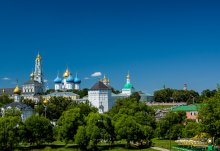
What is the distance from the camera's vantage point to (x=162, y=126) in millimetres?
59188

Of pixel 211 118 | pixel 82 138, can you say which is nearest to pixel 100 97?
pixel 82 138

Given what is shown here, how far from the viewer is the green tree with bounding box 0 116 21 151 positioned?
48494mm

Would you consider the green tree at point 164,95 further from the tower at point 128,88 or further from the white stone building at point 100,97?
the white stone building at point 100,97

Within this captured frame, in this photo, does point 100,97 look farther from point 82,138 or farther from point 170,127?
point 82,138

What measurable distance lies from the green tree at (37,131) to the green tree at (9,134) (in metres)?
1.61

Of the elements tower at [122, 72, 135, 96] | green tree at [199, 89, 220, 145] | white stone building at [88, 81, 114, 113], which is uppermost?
tower at [122, 72, 135, 96]

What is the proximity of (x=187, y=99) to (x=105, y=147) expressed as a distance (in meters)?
76.6

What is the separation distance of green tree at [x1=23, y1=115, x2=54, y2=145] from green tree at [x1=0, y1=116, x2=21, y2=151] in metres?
1.61

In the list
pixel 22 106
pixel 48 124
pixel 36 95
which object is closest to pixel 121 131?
pixel 48 124

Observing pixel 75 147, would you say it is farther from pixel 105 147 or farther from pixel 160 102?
pixel 160 102

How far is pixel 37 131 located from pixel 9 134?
4.30m

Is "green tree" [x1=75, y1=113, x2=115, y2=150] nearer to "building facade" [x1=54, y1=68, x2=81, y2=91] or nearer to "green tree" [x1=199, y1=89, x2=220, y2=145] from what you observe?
"green tree" [x1=199, y1=89, x2=220, y2=145]

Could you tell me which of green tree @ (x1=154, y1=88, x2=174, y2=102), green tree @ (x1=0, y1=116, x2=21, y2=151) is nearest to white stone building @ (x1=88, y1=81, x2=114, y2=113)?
green tree @ (x1=154, y1=88, x2=174, y2=102)

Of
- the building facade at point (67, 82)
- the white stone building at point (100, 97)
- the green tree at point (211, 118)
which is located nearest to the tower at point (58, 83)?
the building facade at point (67, 82)
